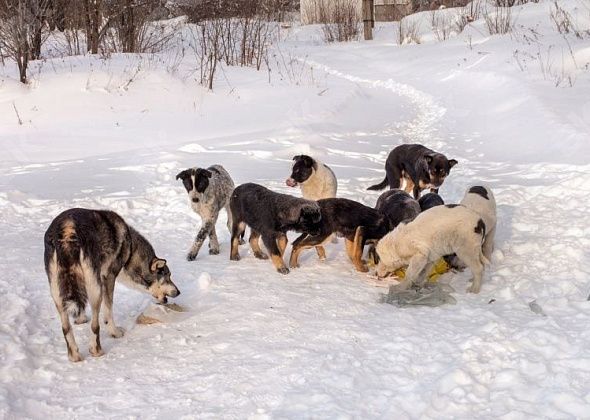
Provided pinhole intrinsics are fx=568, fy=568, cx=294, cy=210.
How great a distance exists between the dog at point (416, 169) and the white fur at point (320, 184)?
97 centimetres

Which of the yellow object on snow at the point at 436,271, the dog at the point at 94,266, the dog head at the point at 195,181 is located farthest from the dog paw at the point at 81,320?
the yellow object on snow at the point at 436,271

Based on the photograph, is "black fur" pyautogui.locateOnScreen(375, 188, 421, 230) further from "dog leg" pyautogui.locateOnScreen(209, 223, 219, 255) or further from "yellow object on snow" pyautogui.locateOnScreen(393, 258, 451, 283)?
"dog leg" pyautogui.locateOnScreen(209, 223, 219, 255)

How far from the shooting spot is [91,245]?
4.48 metres

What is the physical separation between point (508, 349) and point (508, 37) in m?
18.4

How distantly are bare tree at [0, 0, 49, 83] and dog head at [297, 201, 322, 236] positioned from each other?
9.23 metres

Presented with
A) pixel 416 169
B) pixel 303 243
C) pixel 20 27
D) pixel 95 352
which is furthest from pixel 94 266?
pixel 20 27

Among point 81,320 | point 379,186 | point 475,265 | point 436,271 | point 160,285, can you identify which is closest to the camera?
point 81,320

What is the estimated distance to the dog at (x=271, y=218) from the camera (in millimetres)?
6398

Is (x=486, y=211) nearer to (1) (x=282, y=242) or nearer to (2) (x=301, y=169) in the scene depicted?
(1) (x=282, y=242)

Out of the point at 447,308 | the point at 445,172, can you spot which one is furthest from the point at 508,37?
the point at 447,308

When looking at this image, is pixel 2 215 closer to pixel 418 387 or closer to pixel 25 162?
pixel 25 162

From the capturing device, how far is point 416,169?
8117 mm

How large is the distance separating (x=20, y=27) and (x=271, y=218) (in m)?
9.31

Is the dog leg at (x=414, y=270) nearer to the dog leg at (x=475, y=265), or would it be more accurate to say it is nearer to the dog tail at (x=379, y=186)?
the dog leg at (x=475, y=265)
